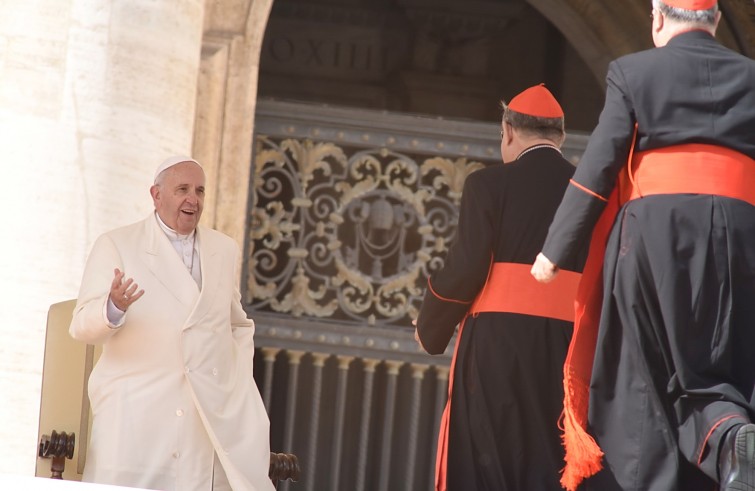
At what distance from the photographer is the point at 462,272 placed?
221 inches

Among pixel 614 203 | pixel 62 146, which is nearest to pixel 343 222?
pixel 62 146

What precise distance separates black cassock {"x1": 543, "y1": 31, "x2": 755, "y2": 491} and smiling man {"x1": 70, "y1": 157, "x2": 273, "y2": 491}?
4.79 feet

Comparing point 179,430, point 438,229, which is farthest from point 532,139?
→ point 438,229

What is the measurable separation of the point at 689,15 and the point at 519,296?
1.16 meters

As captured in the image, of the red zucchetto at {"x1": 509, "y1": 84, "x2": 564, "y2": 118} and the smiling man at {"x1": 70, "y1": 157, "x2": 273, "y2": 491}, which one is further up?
the red zucchetto at {"x1": 509, "y1": 84, "x2": 564, "y2": 118}

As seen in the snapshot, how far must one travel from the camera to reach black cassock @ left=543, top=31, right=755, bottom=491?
4711 millimetres

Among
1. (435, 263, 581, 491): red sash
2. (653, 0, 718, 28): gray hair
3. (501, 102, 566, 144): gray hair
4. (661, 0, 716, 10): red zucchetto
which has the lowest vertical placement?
(435, 263, 581, 491): red sash

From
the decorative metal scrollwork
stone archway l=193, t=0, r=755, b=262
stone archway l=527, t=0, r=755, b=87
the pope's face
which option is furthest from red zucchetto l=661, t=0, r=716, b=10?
stone archway l=527, t=0, r=755, b=87

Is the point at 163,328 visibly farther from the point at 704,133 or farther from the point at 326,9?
the point at 326,9

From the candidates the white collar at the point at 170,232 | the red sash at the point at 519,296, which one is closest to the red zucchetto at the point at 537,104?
the red sash at the point at 519,296

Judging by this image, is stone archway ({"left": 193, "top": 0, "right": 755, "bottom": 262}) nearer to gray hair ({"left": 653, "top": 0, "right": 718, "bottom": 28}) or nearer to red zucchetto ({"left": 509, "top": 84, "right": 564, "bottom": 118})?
red zucchetto ({"left": 509, "top": 84, "right": 564, "bottom": 118})

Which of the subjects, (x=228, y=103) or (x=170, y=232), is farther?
(x=228, y=103)

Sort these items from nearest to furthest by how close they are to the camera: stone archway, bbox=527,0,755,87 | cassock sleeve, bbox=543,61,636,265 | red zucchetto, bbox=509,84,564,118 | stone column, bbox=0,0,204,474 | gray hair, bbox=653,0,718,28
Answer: cassock sleeve, bbox=543,61,636,265 < gray hair, bbox=653,0,718,28 < red zucchetto, bbox=509,84,564,118 < stone column, bbox=0,0,204,474 < stone archway, bbox=527,0,755,87

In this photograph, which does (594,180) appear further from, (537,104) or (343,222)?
(343,222)
